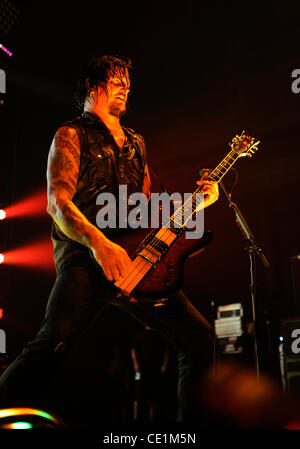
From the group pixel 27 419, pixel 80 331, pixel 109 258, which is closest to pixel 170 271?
pixel 109 258

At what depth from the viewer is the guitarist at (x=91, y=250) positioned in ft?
5.43

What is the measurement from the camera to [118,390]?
16.8ft

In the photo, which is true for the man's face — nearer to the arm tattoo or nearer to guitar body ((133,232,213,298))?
the arm tattoo

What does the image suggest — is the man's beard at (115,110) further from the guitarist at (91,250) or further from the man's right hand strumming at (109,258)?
the man's right hand strumming at (109,258)

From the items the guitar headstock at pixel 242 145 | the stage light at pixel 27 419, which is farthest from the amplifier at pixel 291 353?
the stage light at pixel 27 419

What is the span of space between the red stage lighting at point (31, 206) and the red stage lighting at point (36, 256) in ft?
1.20

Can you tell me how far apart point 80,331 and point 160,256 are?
0.51m

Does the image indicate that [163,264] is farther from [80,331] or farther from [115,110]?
[115,110]

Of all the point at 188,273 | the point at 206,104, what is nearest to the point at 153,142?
the point at 206,104

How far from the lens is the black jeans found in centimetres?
157

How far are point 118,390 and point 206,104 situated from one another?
3.73 metres

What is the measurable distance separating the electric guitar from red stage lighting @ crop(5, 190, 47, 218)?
3453 millimetres

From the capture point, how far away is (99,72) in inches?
98.7
